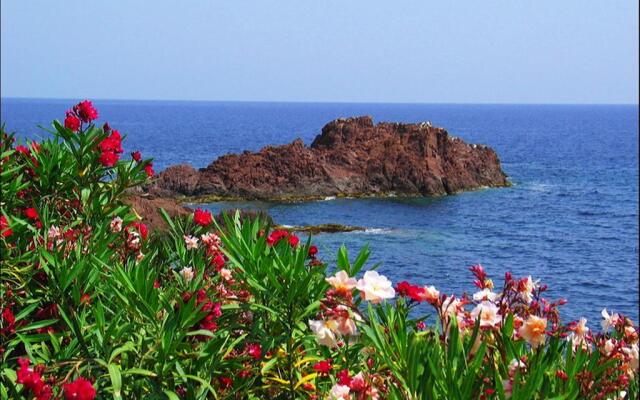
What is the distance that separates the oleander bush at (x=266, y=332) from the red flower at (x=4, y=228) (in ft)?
0.04

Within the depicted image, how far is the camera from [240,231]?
4715 millimetres

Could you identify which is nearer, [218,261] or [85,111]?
[218,261]

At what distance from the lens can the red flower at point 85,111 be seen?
21.2 ft

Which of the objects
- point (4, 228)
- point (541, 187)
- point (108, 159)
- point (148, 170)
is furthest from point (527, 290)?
point (541, 187)

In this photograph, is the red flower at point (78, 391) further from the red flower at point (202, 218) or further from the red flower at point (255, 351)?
the red flower at point (202, 218)

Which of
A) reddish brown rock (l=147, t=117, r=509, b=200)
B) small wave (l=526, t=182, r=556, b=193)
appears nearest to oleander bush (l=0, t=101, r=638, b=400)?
reddish brown rock (l=147, t=117, r=509, b=200)

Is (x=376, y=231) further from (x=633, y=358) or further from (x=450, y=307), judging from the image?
(x=633, y=358)

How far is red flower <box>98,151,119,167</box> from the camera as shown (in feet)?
20.7

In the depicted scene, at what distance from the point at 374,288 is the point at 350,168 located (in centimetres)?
5922

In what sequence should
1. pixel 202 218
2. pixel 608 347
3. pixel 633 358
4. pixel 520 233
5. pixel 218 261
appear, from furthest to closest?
pixel 520 233
pixel 202 218
pixel 218 261
pixel 608 347
pixel 633 358

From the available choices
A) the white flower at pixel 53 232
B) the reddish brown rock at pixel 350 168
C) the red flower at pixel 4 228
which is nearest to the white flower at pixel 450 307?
the white flower at pixel 53 232

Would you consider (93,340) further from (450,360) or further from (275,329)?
(450,360)

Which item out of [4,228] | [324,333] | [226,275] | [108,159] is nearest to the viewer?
[324,333]

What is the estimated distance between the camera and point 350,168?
62.8 meters
